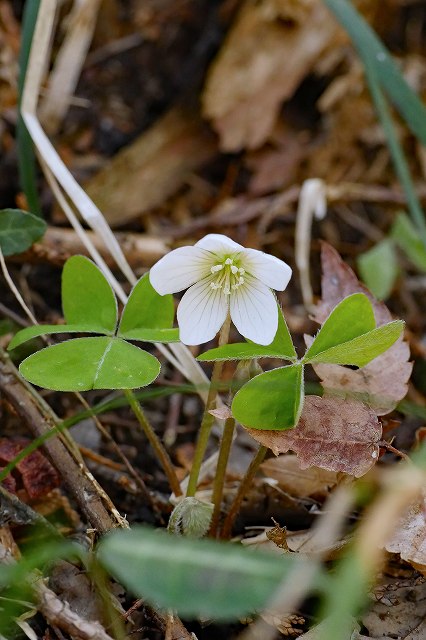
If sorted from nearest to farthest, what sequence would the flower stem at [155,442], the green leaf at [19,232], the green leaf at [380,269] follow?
the flower stem at [155,442] < the green leaf at [19,232] < the green leaf at [380,269]

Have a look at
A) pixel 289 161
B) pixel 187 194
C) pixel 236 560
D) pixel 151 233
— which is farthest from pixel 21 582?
pixel 289 161

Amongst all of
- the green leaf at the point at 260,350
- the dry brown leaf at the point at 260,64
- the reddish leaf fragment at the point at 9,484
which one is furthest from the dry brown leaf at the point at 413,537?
the dry brown leaf at the point at 260,64

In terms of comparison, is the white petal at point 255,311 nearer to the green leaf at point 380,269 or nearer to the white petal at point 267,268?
the white petal at point 267,268

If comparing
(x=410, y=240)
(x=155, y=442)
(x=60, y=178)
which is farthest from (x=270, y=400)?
(x=410, y=240)

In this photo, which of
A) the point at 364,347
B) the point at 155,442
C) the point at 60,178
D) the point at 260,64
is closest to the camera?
the point at 364,347

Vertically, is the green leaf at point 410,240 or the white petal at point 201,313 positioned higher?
the white petal at point 201,313

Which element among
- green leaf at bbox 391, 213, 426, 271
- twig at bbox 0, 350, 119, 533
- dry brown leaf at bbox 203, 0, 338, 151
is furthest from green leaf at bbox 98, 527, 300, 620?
dry brown leaf at bbox 203, 0, 338, 151

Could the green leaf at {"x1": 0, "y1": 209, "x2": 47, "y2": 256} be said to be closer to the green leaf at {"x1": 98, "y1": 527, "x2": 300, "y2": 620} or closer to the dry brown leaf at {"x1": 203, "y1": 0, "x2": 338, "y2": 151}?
the green leaf at {"x1": 98, "y1": 527, "x2": 300, "y2": 620}

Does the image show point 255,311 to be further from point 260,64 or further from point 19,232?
point 260,64
